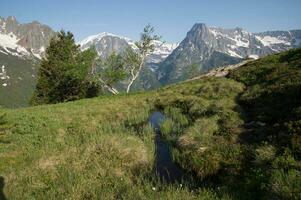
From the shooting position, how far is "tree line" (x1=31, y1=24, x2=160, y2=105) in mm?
62903

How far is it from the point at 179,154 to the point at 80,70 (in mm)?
48223

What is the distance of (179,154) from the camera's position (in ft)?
54.0

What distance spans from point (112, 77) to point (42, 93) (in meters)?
16.4

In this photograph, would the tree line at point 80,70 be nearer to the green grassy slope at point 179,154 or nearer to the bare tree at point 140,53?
the bare tree at point 140,53

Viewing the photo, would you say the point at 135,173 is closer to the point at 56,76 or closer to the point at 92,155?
the point at 92,155

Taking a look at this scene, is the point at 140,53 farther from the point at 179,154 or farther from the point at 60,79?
the point at 179,154

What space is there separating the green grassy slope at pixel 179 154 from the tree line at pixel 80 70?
119 ft

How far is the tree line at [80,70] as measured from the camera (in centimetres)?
6290

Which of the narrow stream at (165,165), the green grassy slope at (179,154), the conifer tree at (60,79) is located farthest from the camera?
the conifer tree at (60,79)

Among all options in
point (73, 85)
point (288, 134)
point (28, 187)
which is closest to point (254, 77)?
point (288, 134)

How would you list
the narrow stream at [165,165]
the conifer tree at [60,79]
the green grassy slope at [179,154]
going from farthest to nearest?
the conifer tree at [60,79], the narrow stream at [165,165], the green grassy slope at [179,154]

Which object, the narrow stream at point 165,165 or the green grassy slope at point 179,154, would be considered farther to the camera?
the narrow stream at point 165,165

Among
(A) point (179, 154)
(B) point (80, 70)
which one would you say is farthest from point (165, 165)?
(B) point (80, 70)

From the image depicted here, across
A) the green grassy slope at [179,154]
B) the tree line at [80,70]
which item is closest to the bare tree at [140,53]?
the tree line at [80,70]
